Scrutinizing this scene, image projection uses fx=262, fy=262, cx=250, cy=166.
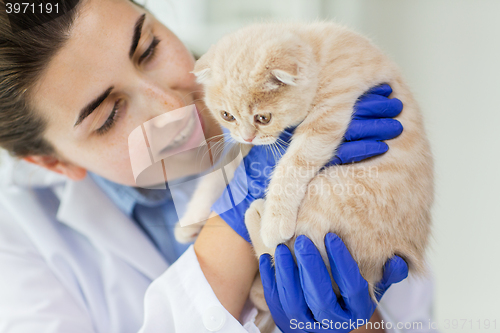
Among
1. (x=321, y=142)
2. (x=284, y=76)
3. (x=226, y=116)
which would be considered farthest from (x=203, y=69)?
(x=321, y=142)

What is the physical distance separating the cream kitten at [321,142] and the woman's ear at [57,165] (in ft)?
1.98

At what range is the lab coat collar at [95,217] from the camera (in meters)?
0.99

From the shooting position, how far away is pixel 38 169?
3.58ft

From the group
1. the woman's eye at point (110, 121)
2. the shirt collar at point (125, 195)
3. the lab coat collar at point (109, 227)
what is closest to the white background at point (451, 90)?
the woman's eye at point (110, 121)

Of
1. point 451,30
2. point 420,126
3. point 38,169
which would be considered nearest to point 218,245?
point 420,126

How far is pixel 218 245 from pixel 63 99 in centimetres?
61

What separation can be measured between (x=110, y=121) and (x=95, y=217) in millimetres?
476

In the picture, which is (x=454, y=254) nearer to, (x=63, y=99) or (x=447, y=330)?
(x=447, y=330)

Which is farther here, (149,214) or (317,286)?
(149,214)

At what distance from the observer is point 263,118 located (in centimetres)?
76

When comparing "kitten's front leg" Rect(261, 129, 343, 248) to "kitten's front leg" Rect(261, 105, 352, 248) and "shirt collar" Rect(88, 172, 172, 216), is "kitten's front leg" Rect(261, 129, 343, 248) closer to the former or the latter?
"kitten's front leg" Rect(261, 105, 352, 248)

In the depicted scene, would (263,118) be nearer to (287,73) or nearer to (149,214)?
(287,73)

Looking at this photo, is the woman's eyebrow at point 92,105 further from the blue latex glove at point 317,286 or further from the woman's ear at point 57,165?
the blue latex glove at point 317,286

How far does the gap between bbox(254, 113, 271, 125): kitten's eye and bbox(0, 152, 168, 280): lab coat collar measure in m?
0.67
